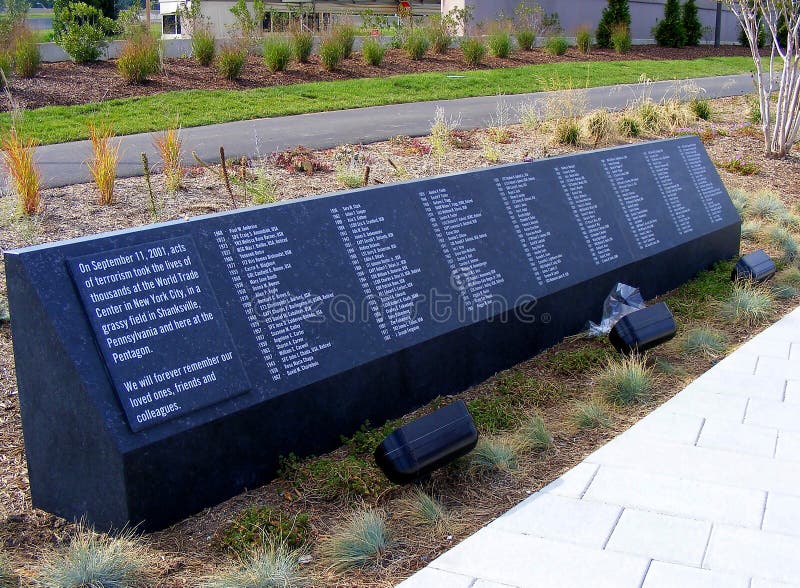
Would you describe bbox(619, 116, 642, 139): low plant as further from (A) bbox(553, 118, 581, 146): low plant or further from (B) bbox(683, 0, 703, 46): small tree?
(B) bbox(683, 0, 703, 46): small tree

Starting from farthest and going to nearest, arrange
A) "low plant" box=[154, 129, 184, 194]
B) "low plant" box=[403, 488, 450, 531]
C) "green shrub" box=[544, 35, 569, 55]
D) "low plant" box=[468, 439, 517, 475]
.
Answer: "green shrub" box=[544, 35, 569, 55]
"low plant" box=[154, 129, 184, 194]
"low plant" box=[468, 439, 517, 475]
"low plant" box=[403, 488, 450, 531]

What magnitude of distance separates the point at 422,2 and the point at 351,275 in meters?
40.7

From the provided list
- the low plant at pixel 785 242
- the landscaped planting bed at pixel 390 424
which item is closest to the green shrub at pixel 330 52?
the landscaped planting bed at pixel 390 424

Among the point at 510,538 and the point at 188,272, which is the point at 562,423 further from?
the point at 188,272

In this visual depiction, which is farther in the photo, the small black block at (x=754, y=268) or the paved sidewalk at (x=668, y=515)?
the small black block at (x=754, y=268)

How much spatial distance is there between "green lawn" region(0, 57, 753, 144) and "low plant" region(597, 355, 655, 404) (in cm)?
777

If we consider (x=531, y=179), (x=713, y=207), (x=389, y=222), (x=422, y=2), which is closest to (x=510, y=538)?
(x=389, y=222)

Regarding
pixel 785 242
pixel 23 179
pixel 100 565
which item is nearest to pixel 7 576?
pixel 100 565

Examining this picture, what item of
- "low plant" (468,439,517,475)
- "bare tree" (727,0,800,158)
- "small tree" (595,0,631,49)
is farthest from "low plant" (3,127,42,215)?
"small tree" (595,0,631,49)

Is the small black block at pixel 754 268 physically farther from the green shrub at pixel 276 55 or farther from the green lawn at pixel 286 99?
the green shrub at pixel 276 55

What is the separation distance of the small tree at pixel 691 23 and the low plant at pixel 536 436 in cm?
3435

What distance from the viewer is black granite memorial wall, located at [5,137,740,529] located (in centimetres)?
382

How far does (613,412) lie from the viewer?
543 centimetres

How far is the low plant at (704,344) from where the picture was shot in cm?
646
